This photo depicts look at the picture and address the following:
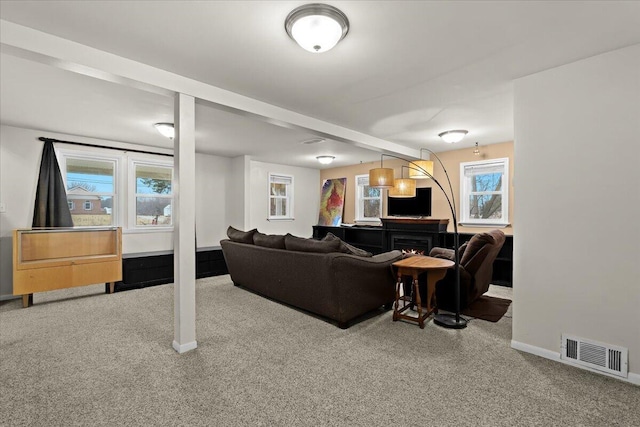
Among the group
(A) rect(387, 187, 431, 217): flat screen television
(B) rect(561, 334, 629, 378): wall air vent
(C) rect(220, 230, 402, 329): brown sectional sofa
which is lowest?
(B) rect(561, 334, 629, 378): wall air vent

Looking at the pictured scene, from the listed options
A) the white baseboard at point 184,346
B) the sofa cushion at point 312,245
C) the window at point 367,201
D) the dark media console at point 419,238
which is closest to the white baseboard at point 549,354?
the sofa cushion at point 312,245

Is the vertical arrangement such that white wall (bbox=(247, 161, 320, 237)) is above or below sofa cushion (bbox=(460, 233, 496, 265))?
above

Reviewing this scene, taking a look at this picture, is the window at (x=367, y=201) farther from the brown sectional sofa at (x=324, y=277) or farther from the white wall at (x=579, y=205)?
the white wall at (x=579, y=205)

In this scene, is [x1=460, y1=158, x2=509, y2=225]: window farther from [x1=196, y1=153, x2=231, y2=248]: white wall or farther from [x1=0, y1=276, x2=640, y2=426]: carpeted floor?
[x1=196, y1=153, x2=231, y2=248]: white wall

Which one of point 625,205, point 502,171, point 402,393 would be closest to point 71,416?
point 402,393

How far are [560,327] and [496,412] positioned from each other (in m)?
1.16

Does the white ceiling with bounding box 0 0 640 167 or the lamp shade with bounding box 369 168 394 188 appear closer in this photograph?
the white ceiling with bounding box 0 0 640 167

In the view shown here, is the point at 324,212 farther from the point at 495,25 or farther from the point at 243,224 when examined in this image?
the point at 495,25

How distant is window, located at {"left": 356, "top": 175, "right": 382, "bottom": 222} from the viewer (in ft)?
A: 24.2

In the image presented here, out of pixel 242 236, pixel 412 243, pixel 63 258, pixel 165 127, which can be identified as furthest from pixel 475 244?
pixel 63 258

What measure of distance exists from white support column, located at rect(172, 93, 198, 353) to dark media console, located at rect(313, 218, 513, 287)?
14.6ft

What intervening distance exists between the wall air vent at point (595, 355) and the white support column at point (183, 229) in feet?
10.4

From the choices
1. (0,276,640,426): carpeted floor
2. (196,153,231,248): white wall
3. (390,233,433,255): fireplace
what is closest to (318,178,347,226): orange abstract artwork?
(390,233,433,255): fireplace

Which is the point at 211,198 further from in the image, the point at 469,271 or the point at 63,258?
the point at 469,271
